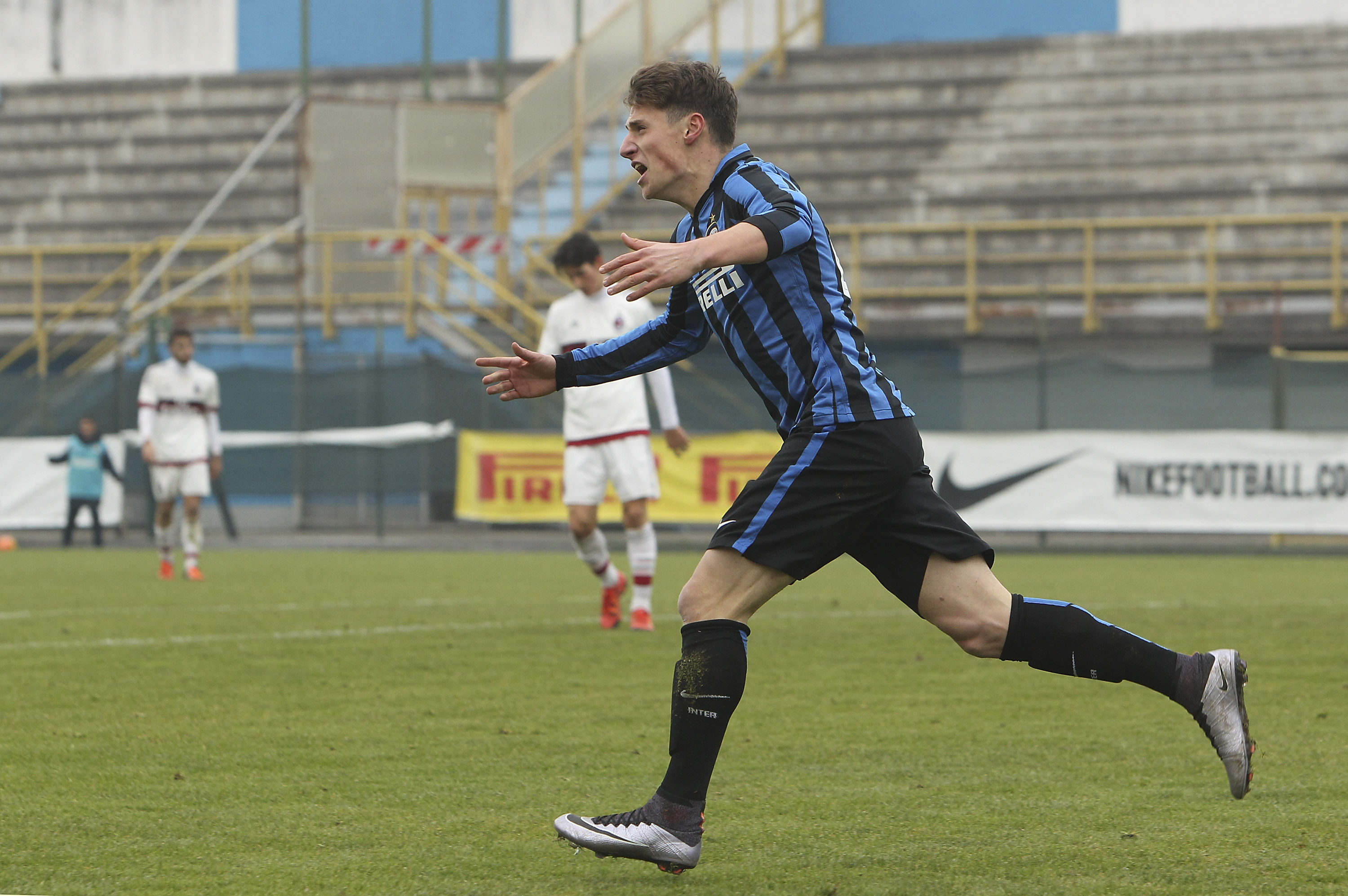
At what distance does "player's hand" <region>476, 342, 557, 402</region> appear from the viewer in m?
4.60

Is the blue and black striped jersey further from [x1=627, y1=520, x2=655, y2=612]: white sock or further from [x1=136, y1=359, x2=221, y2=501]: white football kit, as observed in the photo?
[x1=136, y1=359, x2=221, y2=501]: white football kit

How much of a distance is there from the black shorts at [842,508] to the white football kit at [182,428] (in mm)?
10712

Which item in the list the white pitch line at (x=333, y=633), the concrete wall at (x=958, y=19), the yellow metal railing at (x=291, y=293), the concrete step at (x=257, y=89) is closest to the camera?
the white pitch line at (x=333, y=633)

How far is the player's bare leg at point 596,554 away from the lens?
31.4 ft

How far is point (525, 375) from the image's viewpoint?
465cm

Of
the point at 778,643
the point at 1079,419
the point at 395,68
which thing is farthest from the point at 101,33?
the point at 778,643

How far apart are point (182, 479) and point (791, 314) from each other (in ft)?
36.1

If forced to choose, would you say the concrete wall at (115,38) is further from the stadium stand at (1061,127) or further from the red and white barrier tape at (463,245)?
the red and white barrier tape at (463,245)

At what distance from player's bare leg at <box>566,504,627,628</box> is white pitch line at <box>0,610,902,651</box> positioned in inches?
8.9

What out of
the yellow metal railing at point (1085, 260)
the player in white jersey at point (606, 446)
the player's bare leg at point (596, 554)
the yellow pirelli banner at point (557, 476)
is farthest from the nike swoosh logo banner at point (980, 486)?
the player's bare leg at point (596, 554)

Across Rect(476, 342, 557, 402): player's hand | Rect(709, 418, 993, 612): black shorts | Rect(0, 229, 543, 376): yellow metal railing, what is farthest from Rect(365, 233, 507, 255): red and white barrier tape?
Rect(709, 418, 993, 612): black shorts

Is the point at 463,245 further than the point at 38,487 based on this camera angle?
Yes

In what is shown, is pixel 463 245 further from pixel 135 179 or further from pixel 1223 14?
pixel 1223 14

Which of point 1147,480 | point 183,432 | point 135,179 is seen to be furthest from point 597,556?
point 135,179
